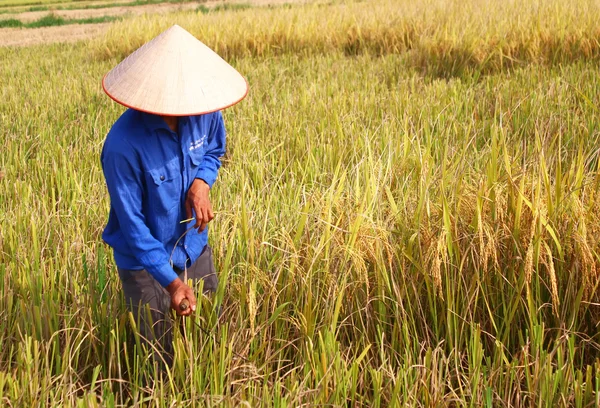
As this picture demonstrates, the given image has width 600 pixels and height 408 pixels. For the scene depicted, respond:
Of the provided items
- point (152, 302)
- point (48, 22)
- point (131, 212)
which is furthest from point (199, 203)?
point (48, 22)

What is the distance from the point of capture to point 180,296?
5.02ft

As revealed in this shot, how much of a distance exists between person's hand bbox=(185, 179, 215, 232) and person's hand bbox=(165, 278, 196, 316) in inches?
6.3

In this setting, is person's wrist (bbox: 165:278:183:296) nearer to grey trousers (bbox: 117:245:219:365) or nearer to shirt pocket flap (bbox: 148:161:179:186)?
grey trousers (bbox: 117:245:219:365)

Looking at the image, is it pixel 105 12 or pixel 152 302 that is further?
pixel 105 12

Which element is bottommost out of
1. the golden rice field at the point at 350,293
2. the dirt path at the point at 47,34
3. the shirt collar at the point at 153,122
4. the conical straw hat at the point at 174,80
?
the dirt path at the point at 47,34

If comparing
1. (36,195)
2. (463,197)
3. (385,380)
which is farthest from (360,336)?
(36,195)

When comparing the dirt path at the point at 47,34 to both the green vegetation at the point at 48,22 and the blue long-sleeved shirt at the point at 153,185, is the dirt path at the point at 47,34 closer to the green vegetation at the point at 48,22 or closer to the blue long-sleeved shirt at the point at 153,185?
the green vegetation at the point at 48,22

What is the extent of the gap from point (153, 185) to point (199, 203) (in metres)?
0.12

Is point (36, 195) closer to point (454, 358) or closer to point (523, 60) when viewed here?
point (454, 358)

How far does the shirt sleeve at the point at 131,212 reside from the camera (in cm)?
153

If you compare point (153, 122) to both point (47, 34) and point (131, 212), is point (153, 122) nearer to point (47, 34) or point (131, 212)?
point (131, 212)

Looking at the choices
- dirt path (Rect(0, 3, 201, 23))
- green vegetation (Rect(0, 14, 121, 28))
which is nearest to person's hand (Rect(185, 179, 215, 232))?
green vegetation (Rect(0, 14, 121, 28))

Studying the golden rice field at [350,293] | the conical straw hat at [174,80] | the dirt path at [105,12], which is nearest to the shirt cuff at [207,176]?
the golden rice field at [350,293]

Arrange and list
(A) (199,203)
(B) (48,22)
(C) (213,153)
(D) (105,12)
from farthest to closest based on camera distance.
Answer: (D) (105,12), (B) (48,22), (C) (213,153), (A) (199,203)
